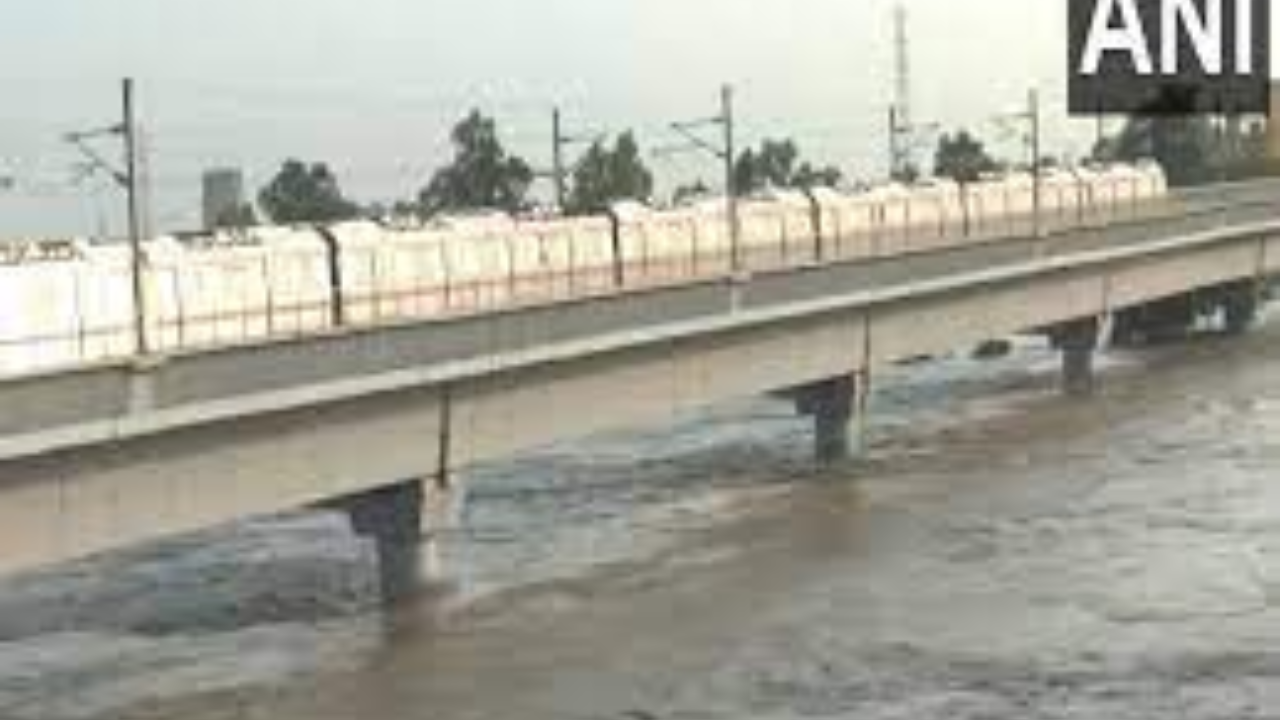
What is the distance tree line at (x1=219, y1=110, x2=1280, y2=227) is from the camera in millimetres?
132500

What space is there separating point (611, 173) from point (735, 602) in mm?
104497

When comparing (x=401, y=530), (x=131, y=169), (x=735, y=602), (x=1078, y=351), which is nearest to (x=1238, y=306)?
(x=1078, y=351)

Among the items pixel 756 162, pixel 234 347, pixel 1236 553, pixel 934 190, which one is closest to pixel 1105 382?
pixel 934 190

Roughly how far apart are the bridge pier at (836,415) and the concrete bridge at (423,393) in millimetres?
67

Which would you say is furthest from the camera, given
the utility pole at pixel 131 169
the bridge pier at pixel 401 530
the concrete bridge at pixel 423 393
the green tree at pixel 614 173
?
the green tree at pixel 614 173

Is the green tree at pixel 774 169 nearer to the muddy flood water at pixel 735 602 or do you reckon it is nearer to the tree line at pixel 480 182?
the tree line at pixel 480 182

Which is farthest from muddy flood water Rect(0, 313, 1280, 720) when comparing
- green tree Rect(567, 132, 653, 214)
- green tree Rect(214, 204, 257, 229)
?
green tree Rect(567, 132, 653, 214)

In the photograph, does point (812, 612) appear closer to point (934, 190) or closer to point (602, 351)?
point (602, 351)

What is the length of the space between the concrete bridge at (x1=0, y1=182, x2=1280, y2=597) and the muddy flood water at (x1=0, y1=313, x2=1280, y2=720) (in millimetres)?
2236

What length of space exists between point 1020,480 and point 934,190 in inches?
1421

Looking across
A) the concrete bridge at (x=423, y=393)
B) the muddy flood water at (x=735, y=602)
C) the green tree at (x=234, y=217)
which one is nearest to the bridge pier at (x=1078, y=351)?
the concrete bridge at (x=423, y=393)

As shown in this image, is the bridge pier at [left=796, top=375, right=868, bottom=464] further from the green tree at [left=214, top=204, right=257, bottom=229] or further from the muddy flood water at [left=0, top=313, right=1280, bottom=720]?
the green tree at [left=214, top=204, right=257, bottom=229]

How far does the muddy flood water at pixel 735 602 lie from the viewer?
122ft

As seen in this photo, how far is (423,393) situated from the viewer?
4556 cm
